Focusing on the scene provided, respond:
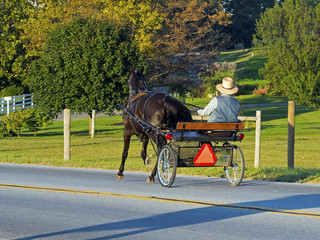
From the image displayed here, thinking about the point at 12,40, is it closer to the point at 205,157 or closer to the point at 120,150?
the point at 120,150

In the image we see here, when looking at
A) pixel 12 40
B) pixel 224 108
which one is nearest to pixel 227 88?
pixel 224 108

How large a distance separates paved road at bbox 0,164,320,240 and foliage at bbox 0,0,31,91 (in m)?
33.0

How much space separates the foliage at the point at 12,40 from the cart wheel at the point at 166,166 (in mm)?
34273

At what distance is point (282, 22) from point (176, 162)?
36.3 m

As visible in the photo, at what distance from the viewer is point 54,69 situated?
116ft

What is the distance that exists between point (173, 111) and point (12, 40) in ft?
117

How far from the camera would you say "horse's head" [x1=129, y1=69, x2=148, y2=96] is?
50.1 ft

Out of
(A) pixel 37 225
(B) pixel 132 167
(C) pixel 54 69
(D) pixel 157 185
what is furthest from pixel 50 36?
(A) pixel 37 225

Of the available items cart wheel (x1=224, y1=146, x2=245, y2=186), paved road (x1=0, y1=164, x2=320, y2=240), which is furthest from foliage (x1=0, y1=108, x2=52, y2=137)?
cart wheel (x1=224, y1=146, x2=245, y2=186)

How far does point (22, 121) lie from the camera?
3672cm

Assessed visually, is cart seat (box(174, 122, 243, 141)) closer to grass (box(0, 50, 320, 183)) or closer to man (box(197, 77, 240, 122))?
man (box(197, 77, 240, 122))

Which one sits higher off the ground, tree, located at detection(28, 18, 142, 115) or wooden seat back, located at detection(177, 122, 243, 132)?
tree, located at detection(28, 18, 142, 115)

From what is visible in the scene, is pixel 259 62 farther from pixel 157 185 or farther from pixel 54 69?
pixel 157 185

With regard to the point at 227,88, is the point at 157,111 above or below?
below
